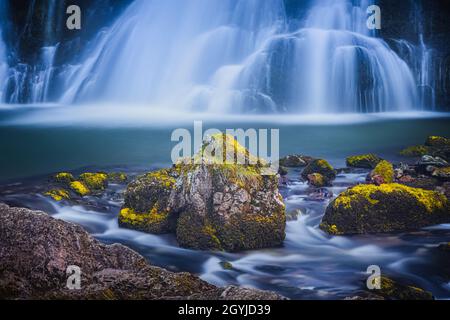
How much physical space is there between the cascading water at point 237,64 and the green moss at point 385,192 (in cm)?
419

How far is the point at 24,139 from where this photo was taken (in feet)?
31.6

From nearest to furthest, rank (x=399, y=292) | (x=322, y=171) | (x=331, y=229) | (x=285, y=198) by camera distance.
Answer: (x=399, y=292) < (x=331, y=229) < (x=285, y=198) < (x=322, y=171)

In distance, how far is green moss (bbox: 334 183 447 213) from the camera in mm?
7405

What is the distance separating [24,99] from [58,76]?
39.2 inches

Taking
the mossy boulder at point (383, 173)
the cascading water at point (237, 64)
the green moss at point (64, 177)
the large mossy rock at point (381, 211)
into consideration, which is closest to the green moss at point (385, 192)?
the large mossy rock at point (381, 211)

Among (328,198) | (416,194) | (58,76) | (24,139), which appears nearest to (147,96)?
(58,76)

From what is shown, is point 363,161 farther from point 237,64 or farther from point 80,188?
point 80,188

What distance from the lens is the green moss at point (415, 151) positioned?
997 cm

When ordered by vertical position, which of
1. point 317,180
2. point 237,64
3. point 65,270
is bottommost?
point 65,270

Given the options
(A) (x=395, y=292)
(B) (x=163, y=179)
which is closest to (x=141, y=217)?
(B) (x=163, y=179)

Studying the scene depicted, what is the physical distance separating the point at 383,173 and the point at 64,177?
19.0 feet

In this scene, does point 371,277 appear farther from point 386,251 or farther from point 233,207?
point 233,207

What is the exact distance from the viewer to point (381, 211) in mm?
7375

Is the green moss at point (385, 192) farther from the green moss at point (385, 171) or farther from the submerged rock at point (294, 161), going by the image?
the submerged rock at point (294, 161)
